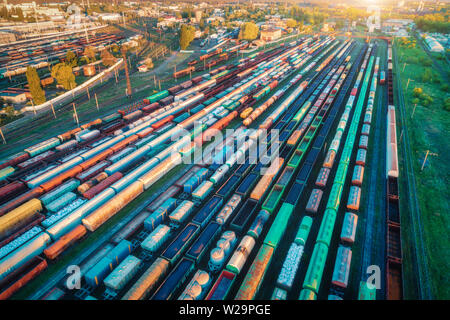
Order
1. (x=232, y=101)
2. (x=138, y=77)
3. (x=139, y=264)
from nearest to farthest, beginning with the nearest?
(x=139, y=264) < (x=232, y=101) < (x=138, y=77)

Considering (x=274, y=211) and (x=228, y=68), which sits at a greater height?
(x=228, y=68)

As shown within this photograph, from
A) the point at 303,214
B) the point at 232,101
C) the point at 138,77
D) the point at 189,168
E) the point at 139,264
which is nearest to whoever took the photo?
the point at 139,264

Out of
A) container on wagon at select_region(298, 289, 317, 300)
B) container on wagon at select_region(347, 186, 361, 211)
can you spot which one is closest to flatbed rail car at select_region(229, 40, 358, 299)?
container on wagon at select_region(298, 289, 317, 300)

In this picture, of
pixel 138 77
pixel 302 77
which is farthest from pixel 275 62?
pixel 138 77

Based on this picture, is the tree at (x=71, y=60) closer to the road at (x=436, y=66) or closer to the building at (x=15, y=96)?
the building at (x=15, y=96)

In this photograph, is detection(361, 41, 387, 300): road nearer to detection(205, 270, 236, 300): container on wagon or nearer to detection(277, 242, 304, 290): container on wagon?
detection(277, 242, 304, 290): container on wagon

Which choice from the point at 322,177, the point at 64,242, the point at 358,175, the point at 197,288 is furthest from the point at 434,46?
the point at 64,242

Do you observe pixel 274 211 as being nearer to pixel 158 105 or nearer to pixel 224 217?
pixel 224 217
